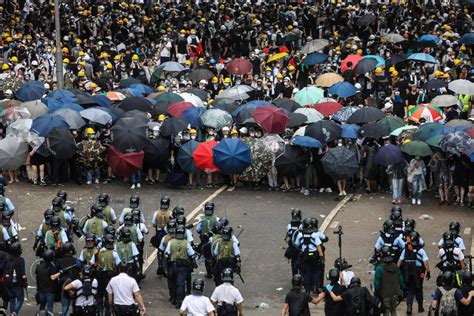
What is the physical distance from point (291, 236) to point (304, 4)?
24717 mm

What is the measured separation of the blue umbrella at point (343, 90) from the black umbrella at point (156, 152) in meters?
5.58

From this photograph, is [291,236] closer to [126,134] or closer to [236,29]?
[126,134]

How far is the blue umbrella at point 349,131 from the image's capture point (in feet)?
96.0

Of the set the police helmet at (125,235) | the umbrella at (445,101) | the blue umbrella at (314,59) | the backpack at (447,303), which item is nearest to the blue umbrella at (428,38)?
the blue umbrella at (314,59)

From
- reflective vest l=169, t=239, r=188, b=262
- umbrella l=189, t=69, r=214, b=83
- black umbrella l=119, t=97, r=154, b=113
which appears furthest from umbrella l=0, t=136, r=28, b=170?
reflective vest l=169, t=239, r=188, b=262

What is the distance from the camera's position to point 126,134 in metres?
29.5

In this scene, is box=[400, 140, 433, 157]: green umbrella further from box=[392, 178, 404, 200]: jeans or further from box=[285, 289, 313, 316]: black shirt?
box=[285, 289, 313, 316]: black shirt

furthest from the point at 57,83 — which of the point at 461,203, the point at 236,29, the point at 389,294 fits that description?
the point at 389,294

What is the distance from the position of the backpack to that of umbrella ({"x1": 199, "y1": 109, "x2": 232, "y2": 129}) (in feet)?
38.1

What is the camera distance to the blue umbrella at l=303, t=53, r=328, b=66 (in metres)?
37.6

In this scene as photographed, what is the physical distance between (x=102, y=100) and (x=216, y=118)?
3.26 m

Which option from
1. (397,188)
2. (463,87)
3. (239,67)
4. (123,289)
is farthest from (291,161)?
(123,289)

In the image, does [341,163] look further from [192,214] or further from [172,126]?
[172,126]

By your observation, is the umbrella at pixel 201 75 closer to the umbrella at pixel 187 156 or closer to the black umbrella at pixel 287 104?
the black umbrella at pixel 287 104
